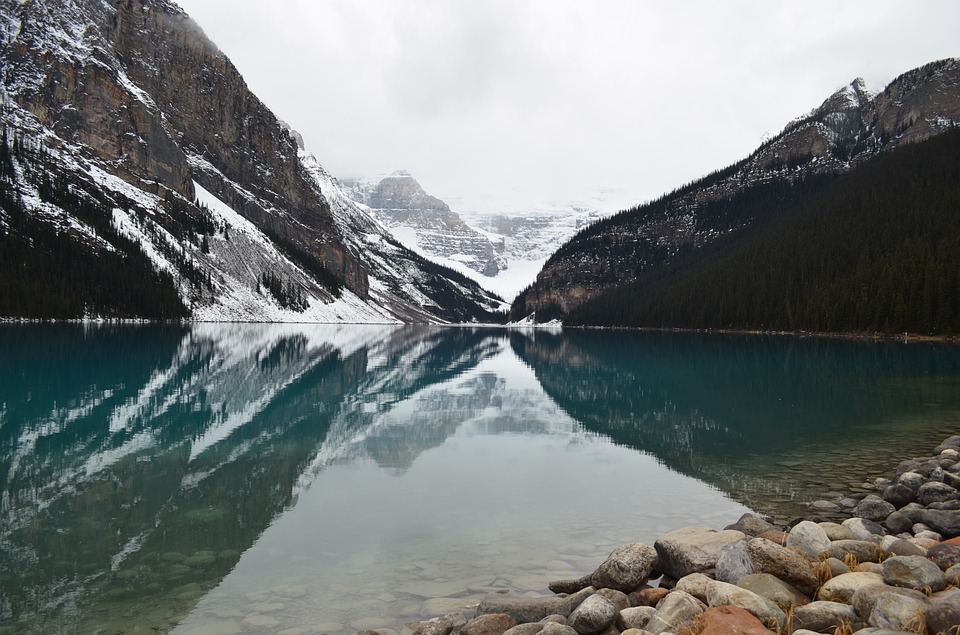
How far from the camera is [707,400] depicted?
27.6 metres

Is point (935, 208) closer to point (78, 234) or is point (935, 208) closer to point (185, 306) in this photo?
point (185, 306)

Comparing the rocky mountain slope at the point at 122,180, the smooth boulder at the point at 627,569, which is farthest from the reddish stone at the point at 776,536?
the rocky mountain slope at the point at 122,180

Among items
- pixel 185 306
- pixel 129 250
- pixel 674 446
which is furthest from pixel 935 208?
pixel 129 250

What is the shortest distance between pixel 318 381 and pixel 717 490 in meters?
25.5

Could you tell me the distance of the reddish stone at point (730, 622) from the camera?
5289 millimetres

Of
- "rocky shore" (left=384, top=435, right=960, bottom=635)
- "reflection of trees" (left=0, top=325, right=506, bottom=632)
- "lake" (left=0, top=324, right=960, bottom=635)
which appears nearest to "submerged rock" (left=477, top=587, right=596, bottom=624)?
"rocky shore" (left=384, top=435, right=960, bottom=635)

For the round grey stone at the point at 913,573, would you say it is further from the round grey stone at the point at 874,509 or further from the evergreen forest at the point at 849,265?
the evergreen forest at the point at 849,265

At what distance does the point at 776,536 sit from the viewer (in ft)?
28.7

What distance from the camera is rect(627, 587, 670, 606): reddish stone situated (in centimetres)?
726

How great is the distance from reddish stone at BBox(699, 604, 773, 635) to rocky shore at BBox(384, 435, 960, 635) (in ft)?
0.05

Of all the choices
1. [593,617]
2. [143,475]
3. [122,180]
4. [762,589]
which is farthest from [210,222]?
[762,589]

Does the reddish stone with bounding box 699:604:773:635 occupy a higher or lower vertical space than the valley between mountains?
lower

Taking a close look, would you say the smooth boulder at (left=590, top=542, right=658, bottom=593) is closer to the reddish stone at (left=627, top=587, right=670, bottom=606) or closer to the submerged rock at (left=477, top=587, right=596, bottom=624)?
the reddish stone at (left=627, top=587, right=670, bottom=606)

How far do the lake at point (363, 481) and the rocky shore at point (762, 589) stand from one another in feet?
4.33
